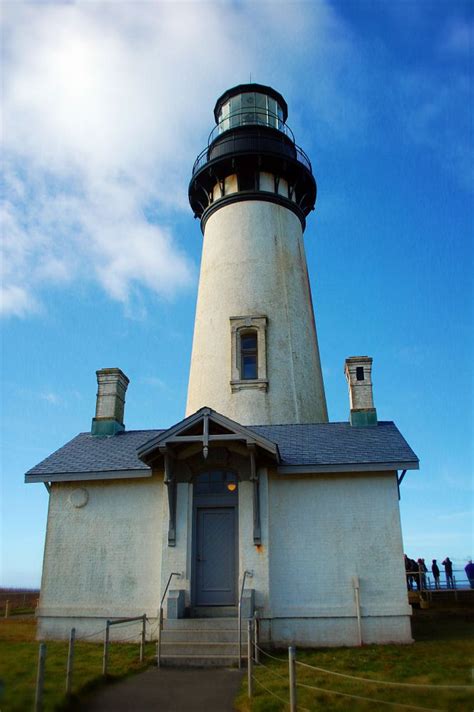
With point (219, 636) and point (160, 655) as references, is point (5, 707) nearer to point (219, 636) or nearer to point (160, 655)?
point (160, 655)

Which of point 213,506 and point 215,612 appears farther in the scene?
point 213,506

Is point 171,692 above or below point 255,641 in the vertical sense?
below

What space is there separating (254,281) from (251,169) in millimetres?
4170

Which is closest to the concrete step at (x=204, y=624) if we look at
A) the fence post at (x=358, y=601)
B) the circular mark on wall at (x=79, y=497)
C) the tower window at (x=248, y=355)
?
the fence post at (x=358, y=601)

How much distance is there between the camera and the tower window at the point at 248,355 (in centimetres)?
1792

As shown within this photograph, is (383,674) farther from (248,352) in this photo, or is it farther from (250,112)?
(250,112)

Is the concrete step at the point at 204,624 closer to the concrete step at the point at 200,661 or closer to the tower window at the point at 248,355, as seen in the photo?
the concrete step at the point at 200,661

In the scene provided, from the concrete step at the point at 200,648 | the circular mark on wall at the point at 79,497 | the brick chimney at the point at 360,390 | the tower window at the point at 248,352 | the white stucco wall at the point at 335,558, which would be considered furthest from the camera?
the tower window at the point at 248,352

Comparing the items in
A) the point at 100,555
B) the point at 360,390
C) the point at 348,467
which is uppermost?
the point at 360,390

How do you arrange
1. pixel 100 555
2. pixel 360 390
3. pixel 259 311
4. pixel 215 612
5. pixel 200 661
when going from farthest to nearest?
pixel 259 311
pixel 360 390
pixel 100 555
pixel 215 612
pixel 200 661

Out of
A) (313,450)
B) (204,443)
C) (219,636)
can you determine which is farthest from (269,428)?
(219,636)

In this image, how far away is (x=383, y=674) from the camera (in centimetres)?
898

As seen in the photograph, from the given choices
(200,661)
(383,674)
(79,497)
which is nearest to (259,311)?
(79,497)

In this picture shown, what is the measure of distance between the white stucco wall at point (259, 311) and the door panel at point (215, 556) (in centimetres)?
402
